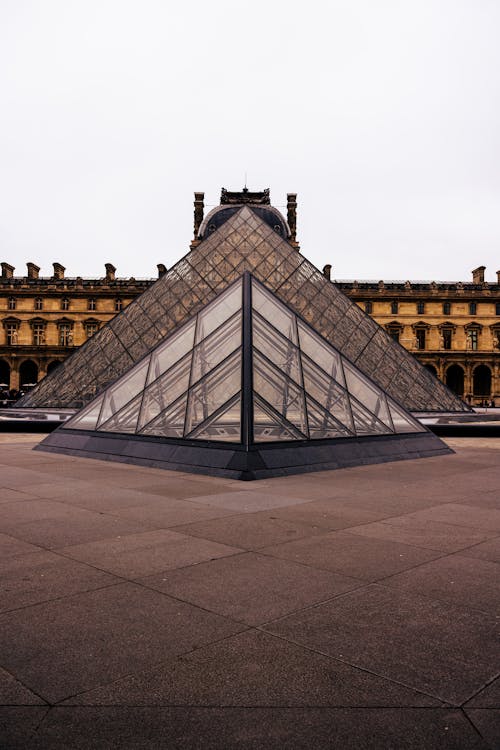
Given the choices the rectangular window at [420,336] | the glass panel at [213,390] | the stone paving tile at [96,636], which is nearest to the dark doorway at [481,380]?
the rectangular window at [420,336]

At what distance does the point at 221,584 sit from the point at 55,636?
3.96 ft

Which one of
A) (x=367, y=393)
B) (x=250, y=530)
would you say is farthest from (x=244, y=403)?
(x=250, y=530)

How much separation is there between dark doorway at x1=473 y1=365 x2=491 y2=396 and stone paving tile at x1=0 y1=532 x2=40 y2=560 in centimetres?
6516

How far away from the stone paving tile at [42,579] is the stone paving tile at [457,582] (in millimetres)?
2017

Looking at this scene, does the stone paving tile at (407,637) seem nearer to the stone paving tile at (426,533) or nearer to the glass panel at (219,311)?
the stone paving tile at (426,533)

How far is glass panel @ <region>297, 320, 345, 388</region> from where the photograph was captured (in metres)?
12.9

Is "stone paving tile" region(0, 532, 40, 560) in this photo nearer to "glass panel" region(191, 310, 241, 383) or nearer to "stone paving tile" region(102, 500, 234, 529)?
"stone paving tile" region(102, 500, 234, 529)

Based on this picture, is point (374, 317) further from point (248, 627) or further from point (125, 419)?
point (248, 627)

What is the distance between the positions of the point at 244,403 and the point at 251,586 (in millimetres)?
6200

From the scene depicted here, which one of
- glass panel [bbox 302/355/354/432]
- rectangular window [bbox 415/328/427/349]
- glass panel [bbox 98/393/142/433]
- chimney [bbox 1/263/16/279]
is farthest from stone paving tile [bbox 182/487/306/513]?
chimney [bbox 1/263/16/279]

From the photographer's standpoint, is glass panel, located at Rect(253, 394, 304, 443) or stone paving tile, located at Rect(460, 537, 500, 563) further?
glass panel, located at Rect(253, 394, 304, 443)

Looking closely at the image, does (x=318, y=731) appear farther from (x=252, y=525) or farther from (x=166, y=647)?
(x=252, y=525)

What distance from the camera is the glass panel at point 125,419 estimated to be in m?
12.5

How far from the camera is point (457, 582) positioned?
4.10 m
